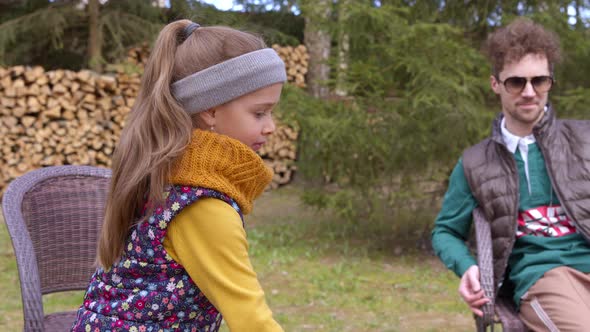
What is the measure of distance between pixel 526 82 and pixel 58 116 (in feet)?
23.4

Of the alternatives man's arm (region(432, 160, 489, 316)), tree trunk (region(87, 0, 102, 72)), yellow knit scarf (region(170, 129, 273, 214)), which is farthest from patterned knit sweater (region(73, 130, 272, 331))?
tree trunk (region(87, 0, 102, 72))

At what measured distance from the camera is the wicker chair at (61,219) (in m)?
2.45

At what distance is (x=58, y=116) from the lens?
906 cm

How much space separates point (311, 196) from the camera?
6.62 meters

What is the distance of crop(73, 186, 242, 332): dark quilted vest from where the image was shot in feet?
5.77

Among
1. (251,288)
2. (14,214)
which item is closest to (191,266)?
(251,288)

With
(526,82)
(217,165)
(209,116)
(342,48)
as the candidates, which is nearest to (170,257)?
(217,165)

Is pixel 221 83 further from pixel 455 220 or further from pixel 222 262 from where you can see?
pixel 455 220

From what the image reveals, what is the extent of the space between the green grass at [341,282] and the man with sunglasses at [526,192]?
1830 mm

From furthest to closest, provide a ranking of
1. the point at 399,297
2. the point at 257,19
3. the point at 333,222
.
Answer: the point at 257,19, the point at 333,222, the point at 399,297

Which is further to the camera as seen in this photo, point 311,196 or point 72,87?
point 72,87

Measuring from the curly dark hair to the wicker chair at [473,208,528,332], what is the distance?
61 centimetres

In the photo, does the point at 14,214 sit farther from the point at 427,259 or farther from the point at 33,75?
the point at 33,75

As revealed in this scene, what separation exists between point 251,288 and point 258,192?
283mm
